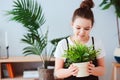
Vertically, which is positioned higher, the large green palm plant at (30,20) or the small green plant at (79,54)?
the large green palm plant at (30,20)

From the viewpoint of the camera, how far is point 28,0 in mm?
2355

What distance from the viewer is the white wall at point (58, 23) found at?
2656 millimetres

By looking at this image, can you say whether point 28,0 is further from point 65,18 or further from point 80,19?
point 80,19

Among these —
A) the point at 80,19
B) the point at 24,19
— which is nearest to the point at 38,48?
the point at 24,19

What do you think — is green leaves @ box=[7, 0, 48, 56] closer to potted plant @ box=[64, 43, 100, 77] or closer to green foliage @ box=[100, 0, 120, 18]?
green foliage @ box=[100, 0, 120, 18]

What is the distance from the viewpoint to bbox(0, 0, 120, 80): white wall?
2.66 metres

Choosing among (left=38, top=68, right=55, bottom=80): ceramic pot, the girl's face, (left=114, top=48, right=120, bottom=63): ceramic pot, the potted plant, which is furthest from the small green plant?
(left=114, top=48, right=120, bottom=63): ceramic pot

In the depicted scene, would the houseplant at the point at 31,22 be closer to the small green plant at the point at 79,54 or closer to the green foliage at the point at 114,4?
the green foliage at the point at 114,4

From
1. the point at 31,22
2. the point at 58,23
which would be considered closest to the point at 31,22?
the point at 31,22

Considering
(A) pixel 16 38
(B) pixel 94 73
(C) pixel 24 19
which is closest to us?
(B) pixel 94 73

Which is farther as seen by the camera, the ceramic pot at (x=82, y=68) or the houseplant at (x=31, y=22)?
the houseplant at (x=31, y=22)

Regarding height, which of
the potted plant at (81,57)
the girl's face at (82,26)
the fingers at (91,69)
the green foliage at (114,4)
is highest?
the green foliage at (114,4)

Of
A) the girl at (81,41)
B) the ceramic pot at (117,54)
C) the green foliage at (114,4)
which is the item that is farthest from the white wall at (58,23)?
the girl at (81,41)

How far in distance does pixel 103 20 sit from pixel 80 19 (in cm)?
147
